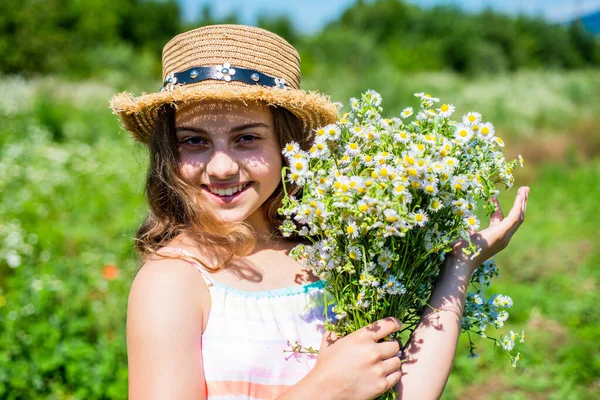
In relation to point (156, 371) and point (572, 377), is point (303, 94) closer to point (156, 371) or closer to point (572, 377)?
point (156, 371)

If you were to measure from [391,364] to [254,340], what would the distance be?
1.22 ft

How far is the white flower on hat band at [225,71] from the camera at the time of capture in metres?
1.62

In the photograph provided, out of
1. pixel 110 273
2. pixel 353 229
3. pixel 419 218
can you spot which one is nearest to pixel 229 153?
pixel 353 229

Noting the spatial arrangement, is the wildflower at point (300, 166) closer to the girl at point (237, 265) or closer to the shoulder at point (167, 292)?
the girl at point (237, 265)

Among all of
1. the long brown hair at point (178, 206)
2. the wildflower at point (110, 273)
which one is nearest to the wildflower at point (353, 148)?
the long brown hair at point (178, 206)

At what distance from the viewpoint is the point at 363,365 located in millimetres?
1374

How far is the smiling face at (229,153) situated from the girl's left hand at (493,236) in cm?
58

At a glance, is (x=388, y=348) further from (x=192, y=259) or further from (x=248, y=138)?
(x=248, y=138)

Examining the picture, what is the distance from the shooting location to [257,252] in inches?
71.9

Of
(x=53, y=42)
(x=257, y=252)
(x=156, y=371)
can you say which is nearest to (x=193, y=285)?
(x=156, y=371)

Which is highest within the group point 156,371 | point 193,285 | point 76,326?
point 76,326

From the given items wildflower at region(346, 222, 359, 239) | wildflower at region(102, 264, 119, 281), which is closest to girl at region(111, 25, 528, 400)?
wildflower at region(346, 222, 359, 239)

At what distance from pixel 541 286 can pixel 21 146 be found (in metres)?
6.47

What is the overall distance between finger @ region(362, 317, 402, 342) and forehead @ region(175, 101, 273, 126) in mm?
666
